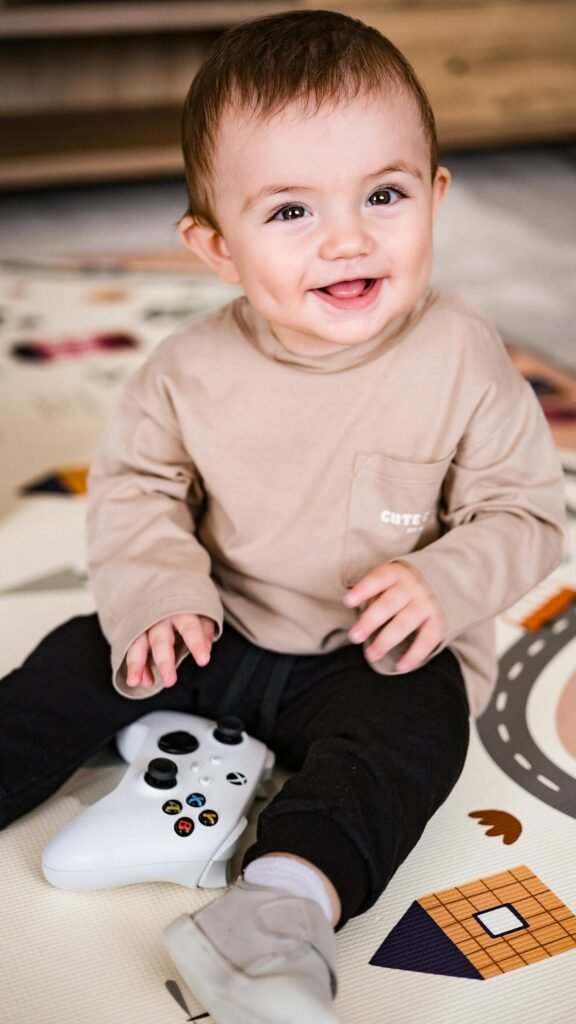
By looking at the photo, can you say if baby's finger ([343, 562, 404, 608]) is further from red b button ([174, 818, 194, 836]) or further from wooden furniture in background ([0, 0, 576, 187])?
wooden furniture in background ([0, 0, 576, 187])

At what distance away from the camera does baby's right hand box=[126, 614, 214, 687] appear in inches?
29.5

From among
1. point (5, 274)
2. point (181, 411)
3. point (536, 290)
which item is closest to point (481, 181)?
point (536, 290)

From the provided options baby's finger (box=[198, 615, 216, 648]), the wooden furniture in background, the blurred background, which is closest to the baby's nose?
baby's finger (box=[198, 615, 216, 648])

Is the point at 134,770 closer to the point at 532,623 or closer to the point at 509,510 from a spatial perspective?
the point at 509,510

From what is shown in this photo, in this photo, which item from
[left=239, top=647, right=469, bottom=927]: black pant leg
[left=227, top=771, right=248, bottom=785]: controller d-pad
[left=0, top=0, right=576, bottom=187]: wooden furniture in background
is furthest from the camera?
[left=0, top=0, right=576, bottom=187]: wooden furniture in background

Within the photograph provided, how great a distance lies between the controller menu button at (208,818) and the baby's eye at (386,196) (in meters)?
0.38

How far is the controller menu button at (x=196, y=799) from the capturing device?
729 mm

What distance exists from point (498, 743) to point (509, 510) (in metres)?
0.18

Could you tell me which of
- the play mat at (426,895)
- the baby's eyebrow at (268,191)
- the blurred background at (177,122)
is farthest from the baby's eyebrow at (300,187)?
the blurred background at (177,122)

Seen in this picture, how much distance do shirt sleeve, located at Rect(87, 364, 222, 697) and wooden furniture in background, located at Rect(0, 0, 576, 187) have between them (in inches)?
60.2

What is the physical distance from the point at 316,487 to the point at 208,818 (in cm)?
23

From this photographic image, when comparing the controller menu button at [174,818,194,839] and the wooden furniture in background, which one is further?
the wooden furniture in background

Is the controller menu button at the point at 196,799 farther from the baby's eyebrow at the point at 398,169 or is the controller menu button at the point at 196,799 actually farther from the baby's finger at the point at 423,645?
the baby's eyebrow at the point at 398,169

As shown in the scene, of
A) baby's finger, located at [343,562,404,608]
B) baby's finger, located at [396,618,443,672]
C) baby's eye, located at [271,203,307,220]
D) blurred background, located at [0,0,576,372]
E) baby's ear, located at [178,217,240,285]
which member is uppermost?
baby's eye, located at [271,203,307,220]
